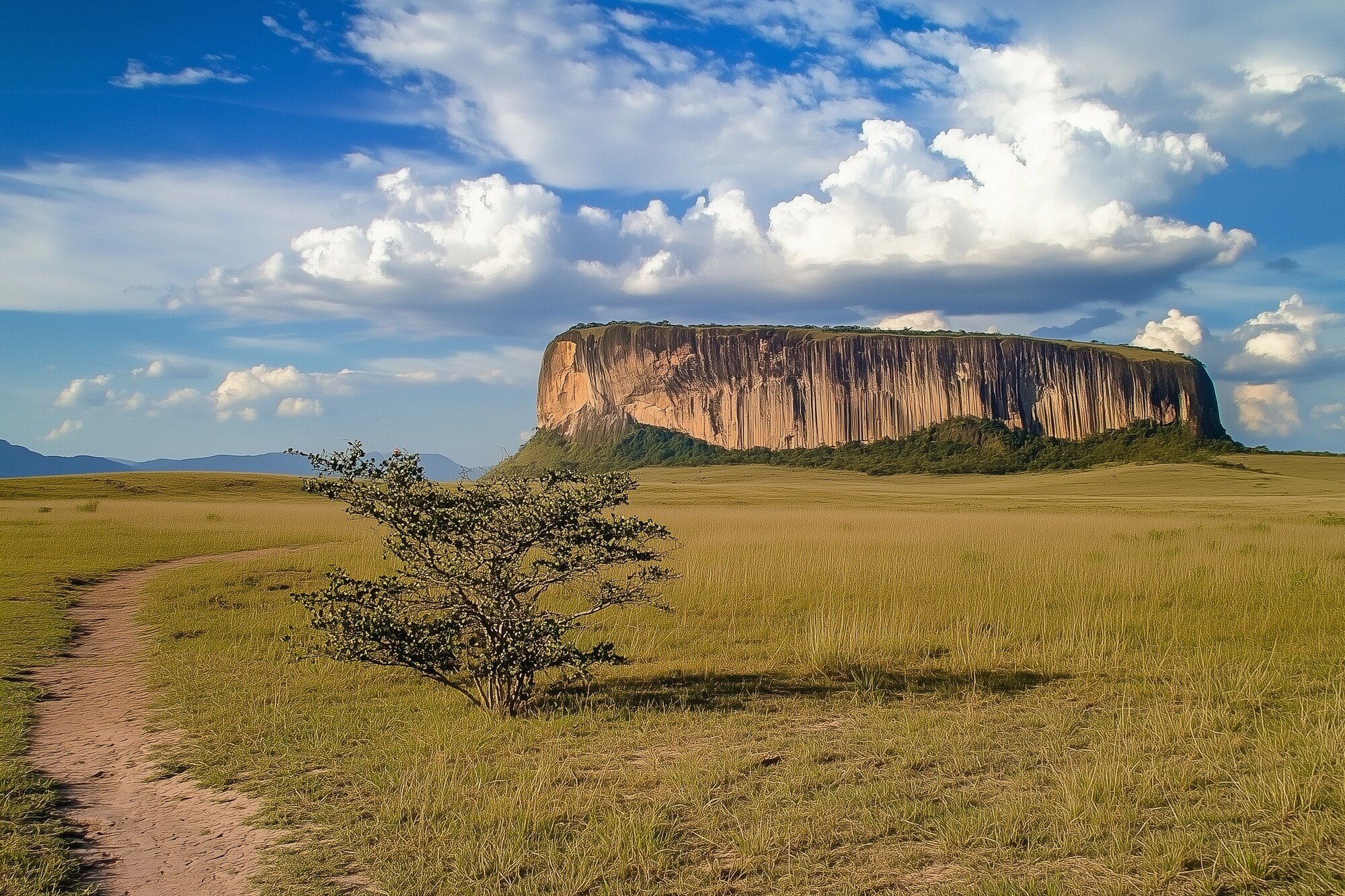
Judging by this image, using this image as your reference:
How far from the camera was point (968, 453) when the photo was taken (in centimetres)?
17300

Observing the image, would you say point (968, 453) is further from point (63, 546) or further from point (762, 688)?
point (762, 688)

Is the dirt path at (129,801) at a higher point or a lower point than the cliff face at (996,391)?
lower

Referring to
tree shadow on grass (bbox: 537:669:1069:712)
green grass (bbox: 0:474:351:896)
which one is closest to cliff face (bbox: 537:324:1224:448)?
green grass (bbox: 0:474:351:896)

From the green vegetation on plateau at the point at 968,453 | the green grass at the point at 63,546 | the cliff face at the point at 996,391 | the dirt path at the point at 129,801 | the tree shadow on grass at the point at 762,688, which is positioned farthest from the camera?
the cliff face at the point at 996,391

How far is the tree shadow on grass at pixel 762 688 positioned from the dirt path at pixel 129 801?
394cm

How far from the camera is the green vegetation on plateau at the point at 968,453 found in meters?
164

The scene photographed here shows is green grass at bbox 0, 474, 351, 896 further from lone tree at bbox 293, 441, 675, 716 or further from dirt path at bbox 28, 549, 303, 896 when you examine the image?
lone tree at bbox 293, 441, 675, 716

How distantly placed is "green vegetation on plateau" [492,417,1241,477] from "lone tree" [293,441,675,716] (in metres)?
147

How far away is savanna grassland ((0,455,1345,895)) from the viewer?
216 inches

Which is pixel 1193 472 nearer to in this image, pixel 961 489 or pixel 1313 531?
pixel 961 489

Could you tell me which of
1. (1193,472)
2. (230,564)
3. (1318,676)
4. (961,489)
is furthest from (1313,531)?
(1193,472)

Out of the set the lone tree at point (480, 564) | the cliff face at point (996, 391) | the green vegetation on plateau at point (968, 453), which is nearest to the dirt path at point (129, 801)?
the lone tree at point (480, 564)

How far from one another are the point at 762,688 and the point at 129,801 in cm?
676

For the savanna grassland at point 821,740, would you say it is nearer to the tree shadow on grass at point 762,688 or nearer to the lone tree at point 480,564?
the tree shadow on grass at point 762,688
